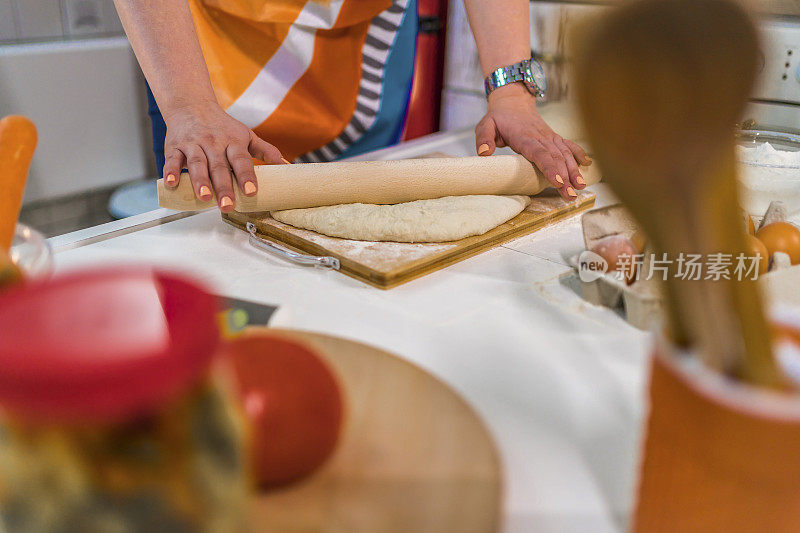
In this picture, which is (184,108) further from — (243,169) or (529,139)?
(529,139)

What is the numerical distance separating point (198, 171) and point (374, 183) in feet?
0.72

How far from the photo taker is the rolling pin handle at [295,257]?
693 mm

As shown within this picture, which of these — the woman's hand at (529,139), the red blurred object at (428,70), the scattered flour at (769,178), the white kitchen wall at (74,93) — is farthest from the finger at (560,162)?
the white kitchen wall at (74,93)

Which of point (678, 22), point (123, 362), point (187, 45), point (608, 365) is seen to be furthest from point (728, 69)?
point (187, 45)

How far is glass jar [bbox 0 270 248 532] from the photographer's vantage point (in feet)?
0.61

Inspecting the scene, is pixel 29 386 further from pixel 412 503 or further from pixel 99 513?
pixel 412 503

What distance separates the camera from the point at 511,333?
0.57 m

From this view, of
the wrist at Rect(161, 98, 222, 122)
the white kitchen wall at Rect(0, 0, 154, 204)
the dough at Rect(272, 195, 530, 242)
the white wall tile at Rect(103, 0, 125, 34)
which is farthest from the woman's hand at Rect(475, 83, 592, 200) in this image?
the white wall tile at Rect(103, 0, 125, 34)

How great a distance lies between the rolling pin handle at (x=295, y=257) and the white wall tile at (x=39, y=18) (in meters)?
1.58

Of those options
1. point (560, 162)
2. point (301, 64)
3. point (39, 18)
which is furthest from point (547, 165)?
point (39, 18)

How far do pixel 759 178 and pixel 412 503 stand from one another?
685mm

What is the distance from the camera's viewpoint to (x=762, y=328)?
0.26m

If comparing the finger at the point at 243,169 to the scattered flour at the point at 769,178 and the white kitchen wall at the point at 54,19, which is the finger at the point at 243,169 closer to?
the scattered flour at the point at 769,178

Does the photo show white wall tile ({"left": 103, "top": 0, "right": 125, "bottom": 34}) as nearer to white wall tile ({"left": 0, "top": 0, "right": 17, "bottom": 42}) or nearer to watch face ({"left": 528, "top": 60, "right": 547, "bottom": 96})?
white wall tile ({"left": 0, "top": 0, "right": 17, "bottom": 42})
